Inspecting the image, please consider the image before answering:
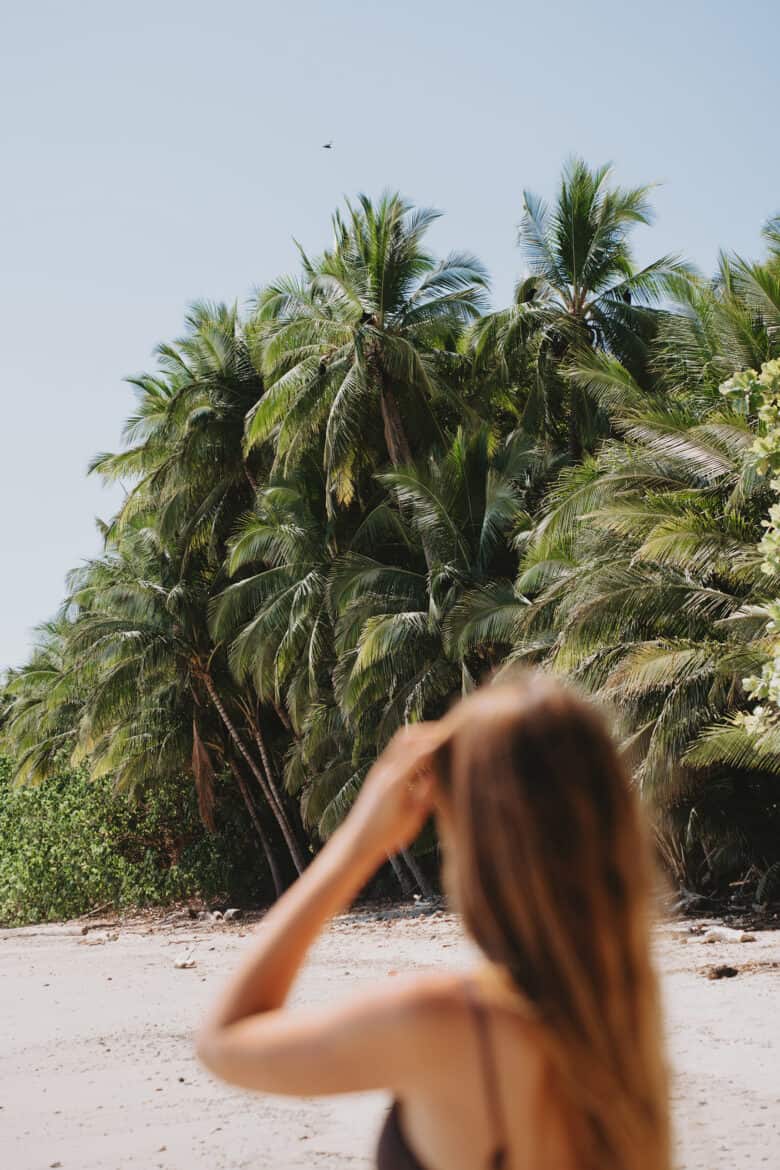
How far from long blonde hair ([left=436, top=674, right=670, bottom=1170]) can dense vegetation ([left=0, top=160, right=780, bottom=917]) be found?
10234 millimetres

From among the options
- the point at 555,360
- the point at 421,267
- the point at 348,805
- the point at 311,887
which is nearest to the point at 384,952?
the point at 348,805

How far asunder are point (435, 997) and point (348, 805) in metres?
23.3

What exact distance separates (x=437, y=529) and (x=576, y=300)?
5.28m

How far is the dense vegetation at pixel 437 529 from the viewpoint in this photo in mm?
15500

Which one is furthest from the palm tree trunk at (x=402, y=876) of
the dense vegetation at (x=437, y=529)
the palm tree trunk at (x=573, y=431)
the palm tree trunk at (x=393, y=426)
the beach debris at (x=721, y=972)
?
the beach debris at (x=721, y=972)

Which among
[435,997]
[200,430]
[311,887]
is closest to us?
[435,997]

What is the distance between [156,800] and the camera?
3509 cm

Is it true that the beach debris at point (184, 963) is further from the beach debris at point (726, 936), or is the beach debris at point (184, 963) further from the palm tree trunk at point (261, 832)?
the palm tree trunk at point (261, 832)

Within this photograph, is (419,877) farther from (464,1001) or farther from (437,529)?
(464,1001)

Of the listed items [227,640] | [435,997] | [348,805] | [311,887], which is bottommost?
[348,805]

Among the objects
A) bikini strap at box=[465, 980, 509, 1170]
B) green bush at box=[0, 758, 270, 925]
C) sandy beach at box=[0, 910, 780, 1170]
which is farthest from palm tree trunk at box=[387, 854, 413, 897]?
bikini strap at box=[465, 980, 509, 1170]

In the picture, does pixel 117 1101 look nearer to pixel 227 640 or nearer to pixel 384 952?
pixel 384 952

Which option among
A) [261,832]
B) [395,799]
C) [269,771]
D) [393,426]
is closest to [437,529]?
[393,426]

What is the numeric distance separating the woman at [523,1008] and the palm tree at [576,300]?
21.6m
